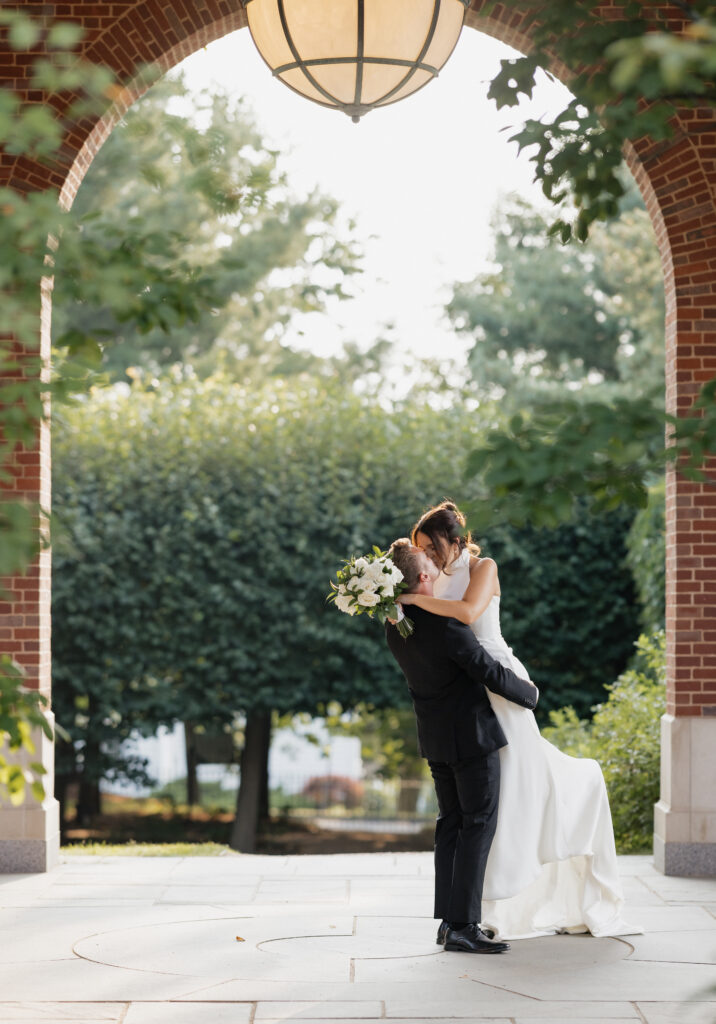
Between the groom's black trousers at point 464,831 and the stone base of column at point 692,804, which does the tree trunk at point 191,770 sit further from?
the groom's black trousers at point 464,831

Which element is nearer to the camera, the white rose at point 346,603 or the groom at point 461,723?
the groom at point 461,723

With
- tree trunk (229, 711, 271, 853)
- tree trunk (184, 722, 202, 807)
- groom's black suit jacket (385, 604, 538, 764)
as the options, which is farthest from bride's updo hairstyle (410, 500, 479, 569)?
tree trunk (184, 722, 202, 807)

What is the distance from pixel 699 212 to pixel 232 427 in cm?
498

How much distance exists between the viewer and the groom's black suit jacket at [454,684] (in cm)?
494

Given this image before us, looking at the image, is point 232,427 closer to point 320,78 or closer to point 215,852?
point 215,852

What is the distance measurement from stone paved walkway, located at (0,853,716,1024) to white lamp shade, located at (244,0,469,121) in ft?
12.0

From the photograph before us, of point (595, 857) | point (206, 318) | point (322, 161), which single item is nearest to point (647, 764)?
point (595, 857)

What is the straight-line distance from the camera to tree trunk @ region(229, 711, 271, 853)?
11000 millimetres

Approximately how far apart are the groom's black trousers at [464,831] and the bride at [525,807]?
92 millimetres

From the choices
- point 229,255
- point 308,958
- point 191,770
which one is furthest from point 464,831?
point 229,255

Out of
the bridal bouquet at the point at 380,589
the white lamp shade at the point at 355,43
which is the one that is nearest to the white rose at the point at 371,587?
the bridal bouquet at the point at 380,589

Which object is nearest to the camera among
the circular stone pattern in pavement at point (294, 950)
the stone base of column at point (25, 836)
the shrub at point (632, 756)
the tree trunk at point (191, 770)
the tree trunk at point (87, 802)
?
the circular stone pattern in pavement at point (294, 950)

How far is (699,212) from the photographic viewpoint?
6.73 metres

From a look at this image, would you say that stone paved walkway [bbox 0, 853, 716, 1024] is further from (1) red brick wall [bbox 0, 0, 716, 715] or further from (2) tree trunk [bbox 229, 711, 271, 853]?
(2) tree trunk [bbox 229, 711, 271, 853]
